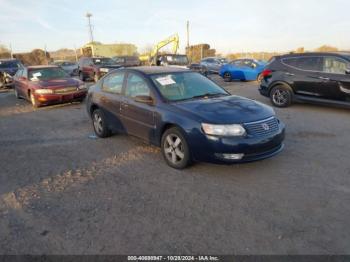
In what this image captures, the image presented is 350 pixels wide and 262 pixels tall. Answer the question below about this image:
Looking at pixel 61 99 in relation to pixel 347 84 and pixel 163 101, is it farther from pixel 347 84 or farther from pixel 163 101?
pixel 347 84

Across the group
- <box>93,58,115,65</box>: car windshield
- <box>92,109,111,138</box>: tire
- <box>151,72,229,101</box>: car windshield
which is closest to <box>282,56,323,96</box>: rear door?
<box>151,72,229,101</box>: car windshield

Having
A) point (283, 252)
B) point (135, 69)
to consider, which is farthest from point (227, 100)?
point (283, 252)

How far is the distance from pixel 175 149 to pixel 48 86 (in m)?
7.61

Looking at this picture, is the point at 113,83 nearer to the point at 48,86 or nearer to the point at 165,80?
the point at 165,80

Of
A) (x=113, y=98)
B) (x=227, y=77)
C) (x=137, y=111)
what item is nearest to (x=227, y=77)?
(x=227, y=77)

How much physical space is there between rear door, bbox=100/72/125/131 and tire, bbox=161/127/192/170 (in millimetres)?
1372

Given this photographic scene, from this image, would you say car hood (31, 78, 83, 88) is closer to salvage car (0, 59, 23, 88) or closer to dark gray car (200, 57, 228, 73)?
salvage car (0, 59, 23, 88)

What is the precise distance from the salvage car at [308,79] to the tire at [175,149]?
5.73m

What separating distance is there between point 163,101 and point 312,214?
2.75m

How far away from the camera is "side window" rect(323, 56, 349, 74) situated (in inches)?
324

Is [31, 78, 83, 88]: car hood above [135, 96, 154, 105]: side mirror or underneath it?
underneath

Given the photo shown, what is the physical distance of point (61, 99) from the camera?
1087 cm

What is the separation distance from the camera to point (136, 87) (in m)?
5.59

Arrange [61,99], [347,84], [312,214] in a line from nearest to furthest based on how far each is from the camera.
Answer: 1. [312,214]
2. [347,84]
3. [61,99]
